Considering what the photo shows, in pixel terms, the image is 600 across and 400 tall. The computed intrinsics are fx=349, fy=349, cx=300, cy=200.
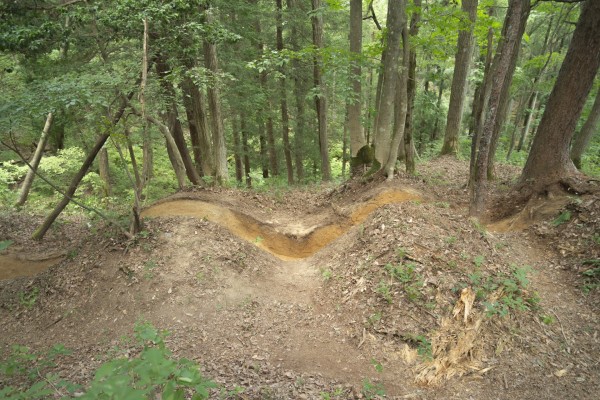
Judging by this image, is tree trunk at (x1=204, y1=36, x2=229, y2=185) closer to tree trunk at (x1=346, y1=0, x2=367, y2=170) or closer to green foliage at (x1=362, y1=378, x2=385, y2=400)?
tree trunk at (x1=346, y1=0, x2=367, y2=170)

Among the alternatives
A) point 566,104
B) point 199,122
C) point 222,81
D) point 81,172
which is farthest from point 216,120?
point 566,104

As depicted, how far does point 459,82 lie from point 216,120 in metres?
10.1

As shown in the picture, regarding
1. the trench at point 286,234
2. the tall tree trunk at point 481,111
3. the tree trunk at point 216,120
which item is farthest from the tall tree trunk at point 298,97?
the trench at point 286,234

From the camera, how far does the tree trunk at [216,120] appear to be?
10.4 metres

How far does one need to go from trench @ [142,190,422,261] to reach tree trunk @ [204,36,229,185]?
7.89ft

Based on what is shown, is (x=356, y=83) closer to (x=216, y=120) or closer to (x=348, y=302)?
(x=216, y=120)

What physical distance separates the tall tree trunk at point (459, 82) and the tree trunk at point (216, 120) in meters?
9.02

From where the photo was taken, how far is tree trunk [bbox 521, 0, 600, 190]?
8047mm

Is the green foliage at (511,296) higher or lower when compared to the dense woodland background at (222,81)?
lower

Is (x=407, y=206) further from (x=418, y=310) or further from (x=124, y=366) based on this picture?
(x=124, y=366)

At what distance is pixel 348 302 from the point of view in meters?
6.36

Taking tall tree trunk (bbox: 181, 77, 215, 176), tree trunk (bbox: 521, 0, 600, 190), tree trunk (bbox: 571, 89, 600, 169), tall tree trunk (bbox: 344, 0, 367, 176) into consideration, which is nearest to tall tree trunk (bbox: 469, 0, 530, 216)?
tree trunk (bbox: 521, 0, 600, 190)

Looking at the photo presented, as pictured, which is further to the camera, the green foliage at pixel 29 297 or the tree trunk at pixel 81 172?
the tree trunk at pixel 81 172

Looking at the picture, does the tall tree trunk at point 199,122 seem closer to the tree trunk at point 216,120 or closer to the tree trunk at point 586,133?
the tree trunk at point 216,120
